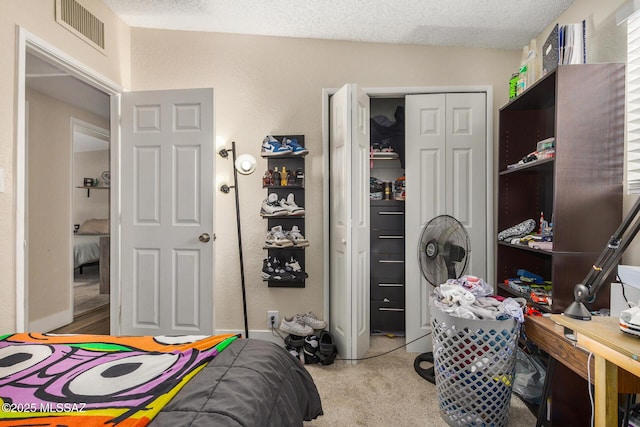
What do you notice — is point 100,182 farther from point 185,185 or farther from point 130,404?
point 130,404

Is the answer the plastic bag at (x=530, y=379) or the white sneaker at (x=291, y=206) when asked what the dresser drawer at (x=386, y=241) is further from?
the plastic bag at (x=530, y=379)

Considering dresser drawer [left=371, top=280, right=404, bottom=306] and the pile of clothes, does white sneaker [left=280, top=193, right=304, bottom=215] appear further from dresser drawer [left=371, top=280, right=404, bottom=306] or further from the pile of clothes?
the pile of clothes

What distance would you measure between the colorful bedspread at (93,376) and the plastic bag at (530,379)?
1674mm

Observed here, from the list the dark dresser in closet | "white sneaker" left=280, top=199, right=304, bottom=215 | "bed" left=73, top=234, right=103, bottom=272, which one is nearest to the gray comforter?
"white sneaker" left=280, top=199, right=304, bottom=215

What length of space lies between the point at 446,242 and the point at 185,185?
1957mm

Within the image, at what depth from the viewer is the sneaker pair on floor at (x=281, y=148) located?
2619 mm

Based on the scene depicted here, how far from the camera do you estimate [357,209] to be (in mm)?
2516

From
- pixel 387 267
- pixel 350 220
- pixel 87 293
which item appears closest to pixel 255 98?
pixel 350 220

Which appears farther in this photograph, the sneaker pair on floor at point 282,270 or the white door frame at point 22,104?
the sneaker pair on floor at point 282,270

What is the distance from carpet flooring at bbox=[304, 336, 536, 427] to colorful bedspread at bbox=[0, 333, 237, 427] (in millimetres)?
915

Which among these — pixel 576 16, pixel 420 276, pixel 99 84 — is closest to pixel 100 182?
pixel 99 84

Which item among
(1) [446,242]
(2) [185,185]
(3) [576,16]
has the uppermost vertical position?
(3) [576,16]

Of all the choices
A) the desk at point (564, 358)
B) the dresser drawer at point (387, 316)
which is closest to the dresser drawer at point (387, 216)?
the dresser drawer at point (387, 316)

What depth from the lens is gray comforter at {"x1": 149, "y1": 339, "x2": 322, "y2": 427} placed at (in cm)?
87
